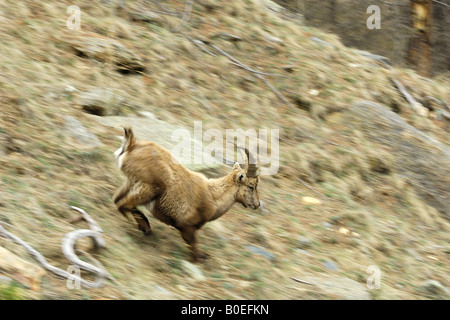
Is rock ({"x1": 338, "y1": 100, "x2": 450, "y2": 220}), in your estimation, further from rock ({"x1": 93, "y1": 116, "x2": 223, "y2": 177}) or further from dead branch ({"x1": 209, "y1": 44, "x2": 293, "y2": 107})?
rock ({"x1": 93, "y1": 116, "x2": 223, "y2": 177})

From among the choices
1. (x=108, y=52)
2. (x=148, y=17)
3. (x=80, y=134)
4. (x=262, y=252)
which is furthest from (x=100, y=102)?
(x=148, y=17)

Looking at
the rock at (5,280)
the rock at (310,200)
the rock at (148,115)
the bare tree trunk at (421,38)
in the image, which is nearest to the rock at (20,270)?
the rock at (5,280)

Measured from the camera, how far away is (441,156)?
12.4 metres

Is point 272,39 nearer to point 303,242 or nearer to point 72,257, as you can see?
point 303,242

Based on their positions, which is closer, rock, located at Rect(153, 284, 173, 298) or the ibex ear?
rock, located at Rect(153, 284, 173, 298)

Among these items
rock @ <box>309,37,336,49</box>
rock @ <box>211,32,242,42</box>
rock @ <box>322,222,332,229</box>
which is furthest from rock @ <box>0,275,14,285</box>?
rock @ <box>309,37,336,49</box>

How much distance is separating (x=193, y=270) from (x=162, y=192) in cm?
96

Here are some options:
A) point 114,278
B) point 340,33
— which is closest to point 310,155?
point 114,278

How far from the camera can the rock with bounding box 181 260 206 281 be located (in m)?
7.33

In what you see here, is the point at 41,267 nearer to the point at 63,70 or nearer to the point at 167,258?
the point at 167,258

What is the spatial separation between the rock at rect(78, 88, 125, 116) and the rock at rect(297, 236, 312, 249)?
11.2ft

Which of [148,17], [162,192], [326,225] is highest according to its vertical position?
[148,17]

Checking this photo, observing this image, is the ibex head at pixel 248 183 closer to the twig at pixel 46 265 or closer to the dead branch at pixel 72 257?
the dead branch at pixel 72 257

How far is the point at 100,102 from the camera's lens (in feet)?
32.4
